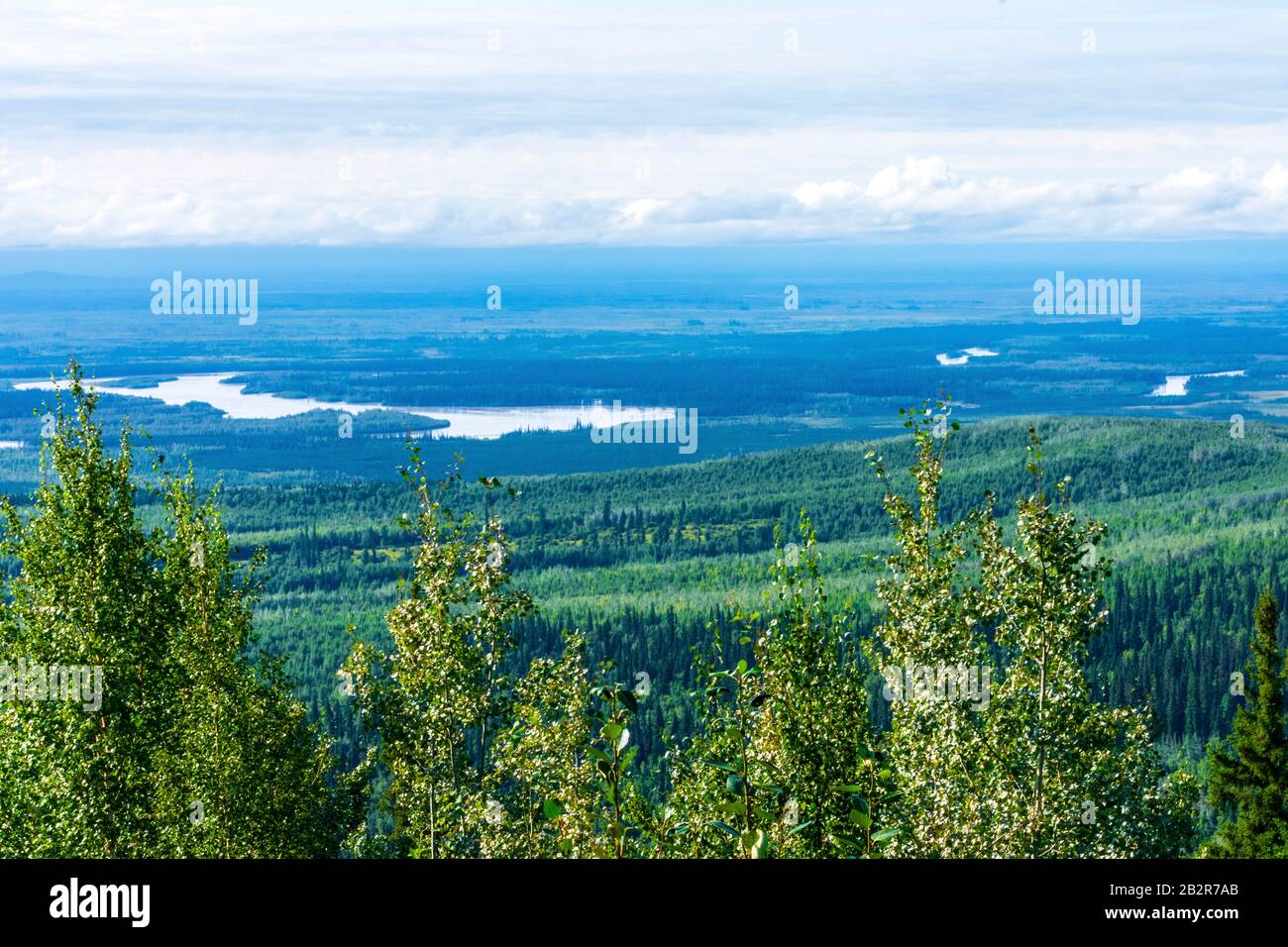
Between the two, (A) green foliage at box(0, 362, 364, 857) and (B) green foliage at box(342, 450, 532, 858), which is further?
(B) green foliage at box(342, 450, 532, 858)

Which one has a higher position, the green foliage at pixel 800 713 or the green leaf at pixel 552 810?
the green leaf at pixel 552 810

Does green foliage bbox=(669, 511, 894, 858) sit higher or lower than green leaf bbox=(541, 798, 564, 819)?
lower

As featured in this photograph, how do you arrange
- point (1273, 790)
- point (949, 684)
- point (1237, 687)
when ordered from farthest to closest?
1. point (1237, 687)
2. point (1273, 790)
3. point (949, 684)

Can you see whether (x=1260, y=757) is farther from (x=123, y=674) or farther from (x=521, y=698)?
(x=123, y=674)

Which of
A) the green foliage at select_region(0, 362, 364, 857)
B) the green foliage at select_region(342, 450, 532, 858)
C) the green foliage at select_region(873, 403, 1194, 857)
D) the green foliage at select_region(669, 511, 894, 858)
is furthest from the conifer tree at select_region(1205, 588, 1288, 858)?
the green foliage at select_region(0, 362, 364, 857)

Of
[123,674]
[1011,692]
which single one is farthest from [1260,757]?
[123,674]

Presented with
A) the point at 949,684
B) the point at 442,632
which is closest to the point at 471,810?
the point at 442,632

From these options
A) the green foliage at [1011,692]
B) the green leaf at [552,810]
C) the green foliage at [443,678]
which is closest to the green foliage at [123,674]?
the green foliage at [443,678]

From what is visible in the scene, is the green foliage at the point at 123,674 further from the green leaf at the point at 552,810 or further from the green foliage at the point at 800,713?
the green leaf at the point at 552,810

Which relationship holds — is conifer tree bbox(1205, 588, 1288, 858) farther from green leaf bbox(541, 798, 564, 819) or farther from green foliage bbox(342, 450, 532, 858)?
green leaf bbox(541, 798, 564, 819)
